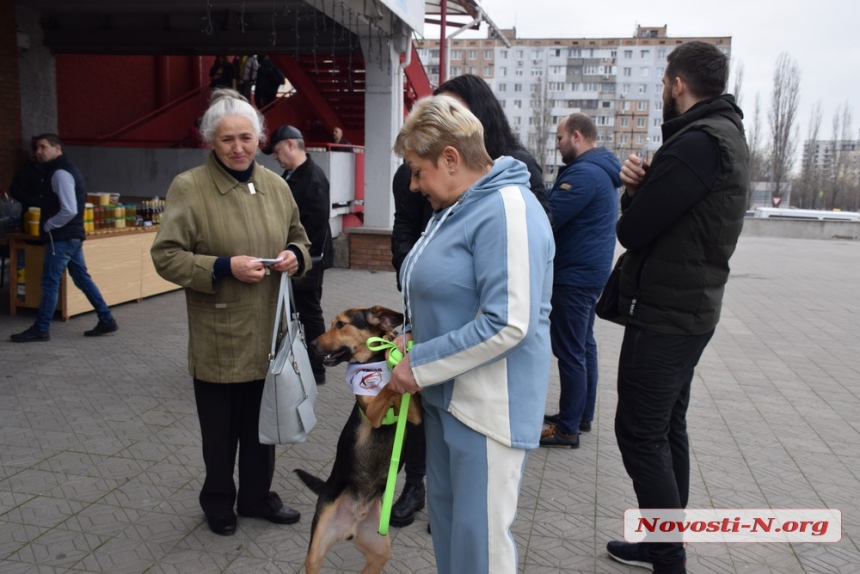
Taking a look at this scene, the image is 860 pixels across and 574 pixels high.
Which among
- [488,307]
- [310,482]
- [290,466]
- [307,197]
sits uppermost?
[307,197]

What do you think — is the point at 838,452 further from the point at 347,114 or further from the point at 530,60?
the point at 530,60

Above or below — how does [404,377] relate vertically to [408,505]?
above

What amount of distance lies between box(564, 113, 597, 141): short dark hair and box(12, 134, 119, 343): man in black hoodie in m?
4.95

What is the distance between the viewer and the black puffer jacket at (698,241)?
2820 millimetres

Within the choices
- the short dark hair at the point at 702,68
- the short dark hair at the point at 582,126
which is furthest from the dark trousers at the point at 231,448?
the short dark hair at the point at 582,126

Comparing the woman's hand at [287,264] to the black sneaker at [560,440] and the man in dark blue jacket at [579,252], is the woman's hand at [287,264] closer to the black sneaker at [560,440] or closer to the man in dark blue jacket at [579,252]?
the man in dark blue jacket at [579,252]

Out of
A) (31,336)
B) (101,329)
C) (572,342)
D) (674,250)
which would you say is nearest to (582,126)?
(572,342)

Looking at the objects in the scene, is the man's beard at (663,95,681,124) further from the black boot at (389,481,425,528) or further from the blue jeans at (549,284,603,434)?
the black boot at (389,481,425,528)

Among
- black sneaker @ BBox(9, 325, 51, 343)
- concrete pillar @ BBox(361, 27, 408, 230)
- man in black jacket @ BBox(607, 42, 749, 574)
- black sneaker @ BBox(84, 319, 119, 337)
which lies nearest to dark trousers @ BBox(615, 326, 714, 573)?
man in black jacket @ BBox(607, 42, 749, 574)

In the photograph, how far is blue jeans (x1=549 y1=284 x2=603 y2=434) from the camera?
4609 mm

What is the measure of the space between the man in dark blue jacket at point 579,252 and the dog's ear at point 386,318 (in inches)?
74.1

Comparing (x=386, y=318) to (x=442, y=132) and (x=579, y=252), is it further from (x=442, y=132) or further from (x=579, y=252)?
(x=579, y=252)

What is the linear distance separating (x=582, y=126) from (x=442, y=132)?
9.50 ft

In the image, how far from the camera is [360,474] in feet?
9.78
